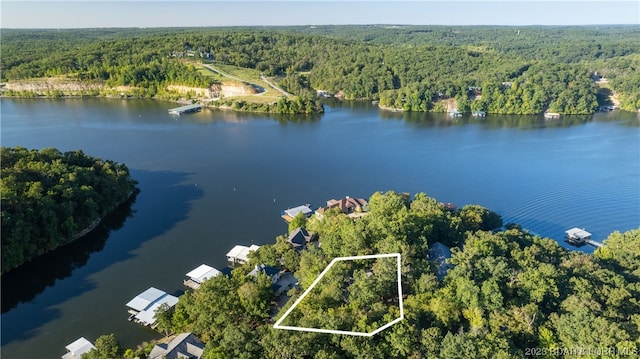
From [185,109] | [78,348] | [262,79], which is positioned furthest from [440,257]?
[262,79]

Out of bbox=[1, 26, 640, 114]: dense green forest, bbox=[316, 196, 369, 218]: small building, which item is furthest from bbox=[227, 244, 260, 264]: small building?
bbox=[1, 26, 640, 114]: dense green forest

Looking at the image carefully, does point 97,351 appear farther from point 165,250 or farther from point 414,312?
point 414,312

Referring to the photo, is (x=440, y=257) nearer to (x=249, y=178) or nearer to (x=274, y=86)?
(x=249, y=178)

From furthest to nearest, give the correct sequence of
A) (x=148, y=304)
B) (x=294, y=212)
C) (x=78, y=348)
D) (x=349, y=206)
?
1. (x=294, y=212)
2. (x=349, y=206)
3. (x=148, y=304)
4. (x=78, y=348)

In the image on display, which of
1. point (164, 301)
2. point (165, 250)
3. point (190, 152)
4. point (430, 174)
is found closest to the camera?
point (164, 301)

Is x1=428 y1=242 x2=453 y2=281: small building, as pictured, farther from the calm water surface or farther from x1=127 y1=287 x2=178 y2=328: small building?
x1=127 y1=287 x2=178 y2=328: small building

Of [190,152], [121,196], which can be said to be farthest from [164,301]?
[190,152]
